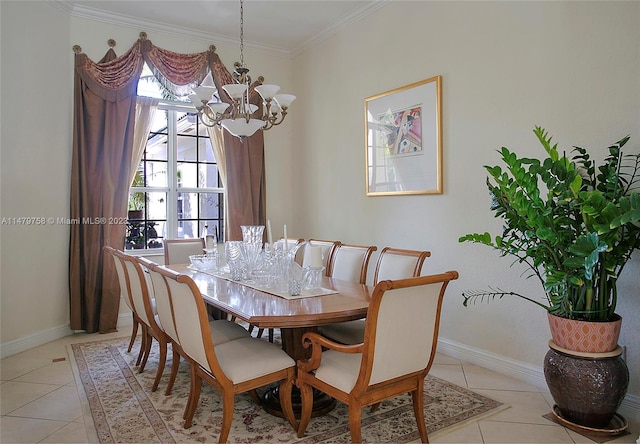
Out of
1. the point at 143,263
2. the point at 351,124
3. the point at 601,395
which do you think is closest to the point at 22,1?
the point at 143,263

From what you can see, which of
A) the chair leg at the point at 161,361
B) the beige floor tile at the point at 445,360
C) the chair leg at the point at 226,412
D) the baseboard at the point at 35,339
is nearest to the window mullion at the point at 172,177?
the baseboard at the point at 35,339

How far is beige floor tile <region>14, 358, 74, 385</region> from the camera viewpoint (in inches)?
127

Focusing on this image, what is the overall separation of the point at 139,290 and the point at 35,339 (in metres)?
1.75

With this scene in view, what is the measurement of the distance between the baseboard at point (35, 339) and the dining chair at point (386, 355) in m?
2.94

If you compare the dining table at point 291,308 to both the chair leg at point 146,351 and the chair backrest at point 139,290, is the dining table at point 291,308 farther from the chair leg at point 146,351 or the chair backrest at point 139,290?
the chair leg at point 146,351

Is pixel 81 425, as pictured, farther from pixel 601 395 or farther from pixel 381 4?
pixel 381 4

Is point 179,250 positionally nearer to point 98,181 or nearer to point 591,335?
point 98,181

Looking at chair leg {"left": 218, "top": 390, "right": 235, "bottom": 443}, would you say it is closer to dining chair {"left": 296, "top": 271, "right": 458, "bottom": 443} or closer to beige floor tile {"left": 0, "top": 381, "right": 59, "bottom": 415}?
dining chair {"left": 296, "top": 271, "right": 458, "bottom": 443}

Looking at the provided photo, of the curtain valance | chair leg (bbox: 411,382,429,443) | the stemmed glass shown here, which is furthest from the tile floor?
the curtain valance

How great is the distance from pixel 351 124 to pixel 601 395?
10.7ft

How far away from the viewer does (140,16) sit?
4637 mm

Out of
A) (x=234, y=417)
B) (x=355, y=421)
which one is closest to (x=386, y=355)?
(x=355, y=421)

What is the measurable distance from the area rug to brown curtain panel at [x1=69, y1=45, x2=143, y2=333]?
132cm

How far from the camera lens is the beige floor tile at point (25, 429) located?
2412mm
